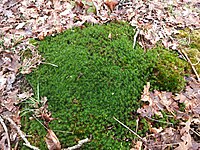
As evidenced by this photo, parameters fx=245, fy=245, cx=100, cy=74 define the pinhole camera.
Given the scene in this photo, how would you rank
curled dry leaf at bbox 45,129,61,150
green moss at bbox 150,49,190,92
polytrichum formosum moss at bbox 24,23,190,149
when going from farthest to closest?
green moss at bbox 150,49,190,92, polytrichum formosum moss at bbox 24,23,190,149, curled dry leaf at bbox 45,129,61,150

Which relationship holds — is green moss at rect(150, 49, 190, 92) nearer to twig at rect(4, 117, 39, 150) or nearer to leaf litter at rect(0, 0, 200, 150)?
leaf litter at rect(0, 0, 200, 150)

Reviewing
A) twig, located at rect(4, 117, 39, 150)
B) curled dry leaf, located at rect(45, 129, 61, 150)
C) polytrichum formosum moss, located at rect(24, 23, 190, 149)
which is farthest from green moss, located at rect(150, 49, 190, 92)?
twig, located at rect(4, 117, 39, 150)

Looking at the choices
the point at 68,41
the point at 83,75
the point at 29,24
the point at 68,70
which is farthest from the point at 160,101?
the point at 29,24

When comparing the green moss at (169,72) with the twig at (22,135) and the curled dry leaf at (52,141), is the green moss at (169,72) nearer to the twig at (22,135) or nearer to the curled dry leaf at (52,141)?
the curled dry leaf at (52,141)

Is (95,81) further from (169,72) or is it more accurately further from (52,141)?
(169,72)

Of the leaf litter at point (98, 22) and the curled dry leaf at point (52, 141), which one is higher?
the leaf litter at point (98, 22)

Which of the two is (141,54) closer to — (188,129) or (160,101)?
(160,101)

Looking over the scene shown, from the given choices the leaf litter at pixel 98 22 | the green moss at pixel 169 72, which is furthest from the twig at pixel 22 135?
the green moss at pixel 169 72
